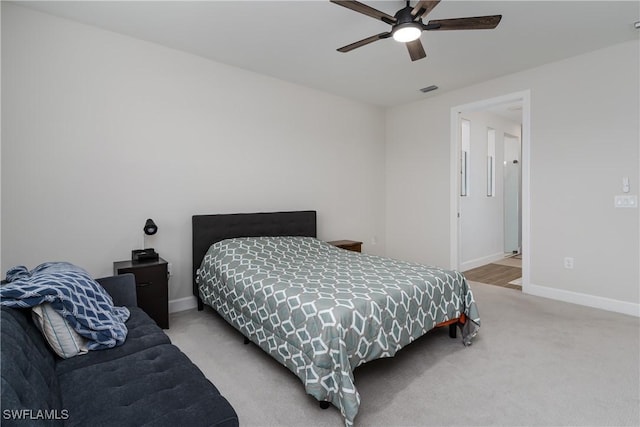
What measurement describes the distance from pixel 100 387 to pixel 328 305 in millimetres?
1117

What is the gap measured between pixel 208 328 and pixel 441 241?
3.46m

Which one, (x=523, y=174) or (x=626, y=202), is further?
(x=523, y=174)

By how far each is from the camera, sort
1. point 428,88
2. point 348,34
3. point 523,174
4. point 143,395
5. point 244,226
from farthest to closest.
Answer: point 428,88
point 523,174
point 244,226
point 348,34
point 143,395

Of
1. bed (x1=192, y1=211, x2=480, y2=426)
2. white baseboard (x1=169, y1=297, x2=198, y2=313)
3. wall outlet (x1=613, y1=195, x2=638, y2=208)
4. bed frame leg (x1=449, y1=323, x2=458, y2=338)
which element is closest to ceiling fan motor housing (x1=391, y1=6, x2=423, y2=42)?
bed (x1=192, y1=211, x2=480, y2=426)

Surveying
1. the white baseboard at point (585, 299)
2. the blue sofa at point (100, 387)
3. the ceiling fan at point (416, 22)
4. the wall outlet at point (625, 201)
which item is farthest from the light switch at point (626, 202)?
the blue sofa at point (100, 387)

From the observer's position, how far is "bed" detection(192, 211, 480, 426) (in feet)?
5.92

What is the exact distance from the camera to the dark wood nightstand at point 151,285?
2.81 meters

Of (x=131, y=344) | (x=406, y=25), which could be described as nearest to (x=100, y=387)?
(x=131, y=344)

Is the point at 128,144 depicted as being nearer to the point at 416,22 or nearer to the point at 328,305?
the point at 328,305

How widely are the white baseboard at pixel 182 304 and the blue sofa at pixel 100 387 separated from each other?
1.81 metres

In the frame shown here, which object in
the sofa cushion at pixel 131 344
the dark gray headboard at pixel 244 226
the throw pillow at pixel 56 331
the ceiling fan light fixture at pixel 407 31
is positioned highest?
the ceiling fan light fixture at pixel 407 31

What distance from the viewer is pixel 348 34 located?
10.1ft

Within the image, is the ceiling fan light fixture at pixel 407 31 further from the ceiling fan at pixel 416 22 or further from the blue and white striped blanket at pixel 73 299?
the blue and white striped blanket at pixel 73 299

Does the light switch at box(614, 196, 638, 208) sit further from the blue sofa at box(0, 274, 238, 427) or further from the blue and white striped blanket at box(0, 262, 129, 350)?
the blue and white striped blanket at box(0, 262, 129, 350)
